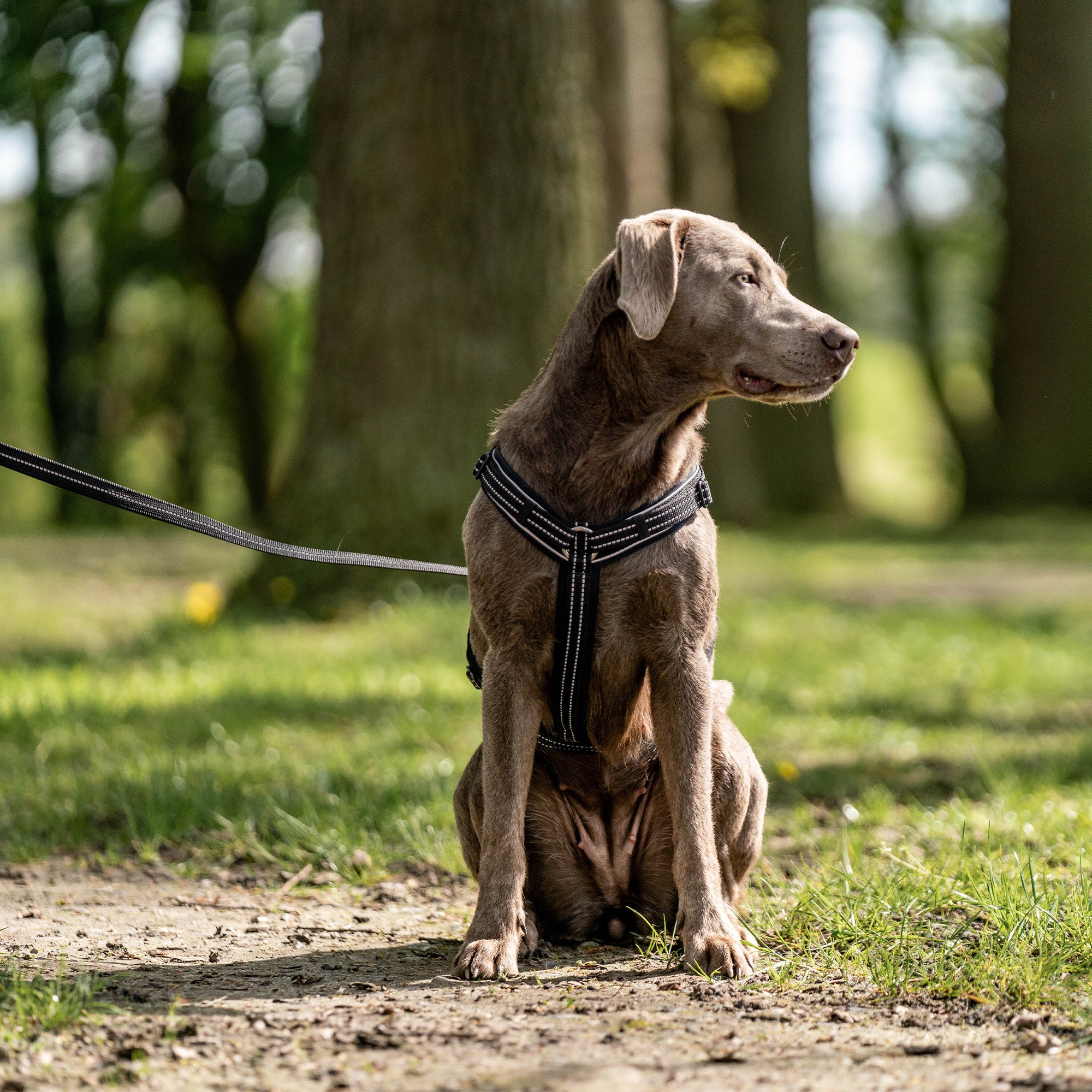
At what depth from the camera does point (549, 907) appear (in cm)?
363

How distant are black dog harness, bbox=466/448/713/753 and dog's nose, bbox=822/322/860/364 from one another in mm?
470

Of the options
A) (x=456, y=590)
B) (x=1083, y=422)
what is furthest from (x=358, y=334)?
(x=1083, y=422)

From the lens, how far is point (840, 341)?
10.7ft

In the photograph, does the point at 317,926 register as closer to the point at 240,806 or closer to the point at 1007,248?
the point at 240,806

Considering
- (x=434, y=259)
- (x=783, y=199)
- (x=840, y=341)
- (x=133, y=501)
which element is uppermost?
(x=783, y=199)

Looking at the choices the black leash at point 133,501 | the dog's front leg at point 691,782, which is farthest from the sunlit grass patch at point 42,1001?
the dog's front leg at point 691,782

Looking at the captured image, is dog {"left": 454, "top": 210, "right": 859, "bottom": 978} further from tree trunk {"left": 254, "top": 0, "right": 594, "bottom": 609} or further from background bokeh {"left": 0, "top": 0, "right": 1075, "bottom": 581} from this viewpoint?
tree trunk {"left": 254, "top": 0, "right": 594, "bottom": 609}

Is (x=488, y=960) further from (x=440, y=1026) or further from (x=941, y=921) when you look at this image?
(x=941, y=921)

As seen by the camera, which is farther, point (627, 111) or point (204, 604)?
point (627, 111)

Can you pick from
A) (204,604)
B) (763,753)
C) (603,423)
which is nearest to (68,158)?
(204,604)

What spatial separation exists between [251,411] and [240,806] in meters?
17.1

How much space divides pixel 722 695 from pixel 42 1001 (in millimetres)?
1860

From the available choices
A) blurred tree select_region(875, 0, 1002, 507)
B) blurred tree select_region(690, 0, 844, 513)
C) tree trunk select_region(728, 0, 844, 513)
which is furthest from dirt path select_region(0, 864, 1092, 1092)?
blurred tree select_region(875, 0, 1002, 507)

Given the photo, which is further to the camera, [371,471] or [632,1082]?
[371,471]
